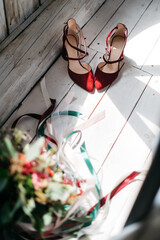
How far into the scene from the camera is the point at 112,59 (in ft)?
5.09

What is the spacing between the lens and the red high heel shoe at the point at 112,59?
146cm

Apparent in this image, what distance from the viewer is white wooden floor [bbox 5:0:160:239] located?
1251mm

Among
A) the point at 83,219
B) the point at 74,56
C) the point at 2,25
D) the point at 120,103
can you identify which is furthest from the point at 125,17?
the point at 83,219

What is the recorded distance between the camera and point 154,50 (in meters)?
1.67

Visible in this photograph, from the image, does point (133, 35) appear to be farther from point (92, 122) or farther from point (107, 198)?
point (107, 198)

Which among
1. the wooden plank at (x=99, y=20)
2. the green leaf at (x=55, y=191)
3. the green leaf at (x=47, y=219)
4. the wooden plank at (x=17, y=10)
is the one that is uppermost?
the wooden plank at (x=99, y=20)

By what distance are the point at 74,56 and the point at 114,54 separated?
0.23 metres

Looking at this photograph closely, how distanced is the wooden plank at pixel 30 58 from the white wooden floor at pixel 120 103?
2.2 inches

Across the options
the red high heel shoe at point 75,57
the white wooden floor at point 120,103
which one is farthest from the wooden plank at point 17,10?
the white wooden floor at point 120,103

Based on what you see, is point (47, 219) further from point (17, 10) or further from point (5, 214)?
point (17, 10)

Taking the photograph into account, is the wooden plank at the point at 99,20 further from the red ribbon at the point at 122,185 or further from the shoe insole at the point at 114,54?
the red ribbon at the point at 122,185

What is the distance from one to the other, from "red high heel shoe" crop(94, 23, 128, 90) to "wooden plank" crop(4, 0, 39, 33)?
44 centimetres

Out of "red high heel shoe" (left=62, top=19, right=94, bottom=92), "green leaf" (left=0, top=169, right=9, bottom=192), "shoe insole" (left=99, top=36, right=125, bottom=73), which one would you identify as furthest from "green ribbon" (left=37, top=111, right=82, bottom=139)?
"green leaf" (left=0, top=169, right=9, bottom=192)

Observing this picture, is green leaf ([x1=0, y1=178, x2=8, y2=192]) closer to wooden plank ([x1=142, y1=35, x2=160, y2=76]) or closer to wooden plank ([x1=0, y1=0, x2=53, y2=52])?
wooden plank ([x1=0, y1=0, x2=53, y2=52])
